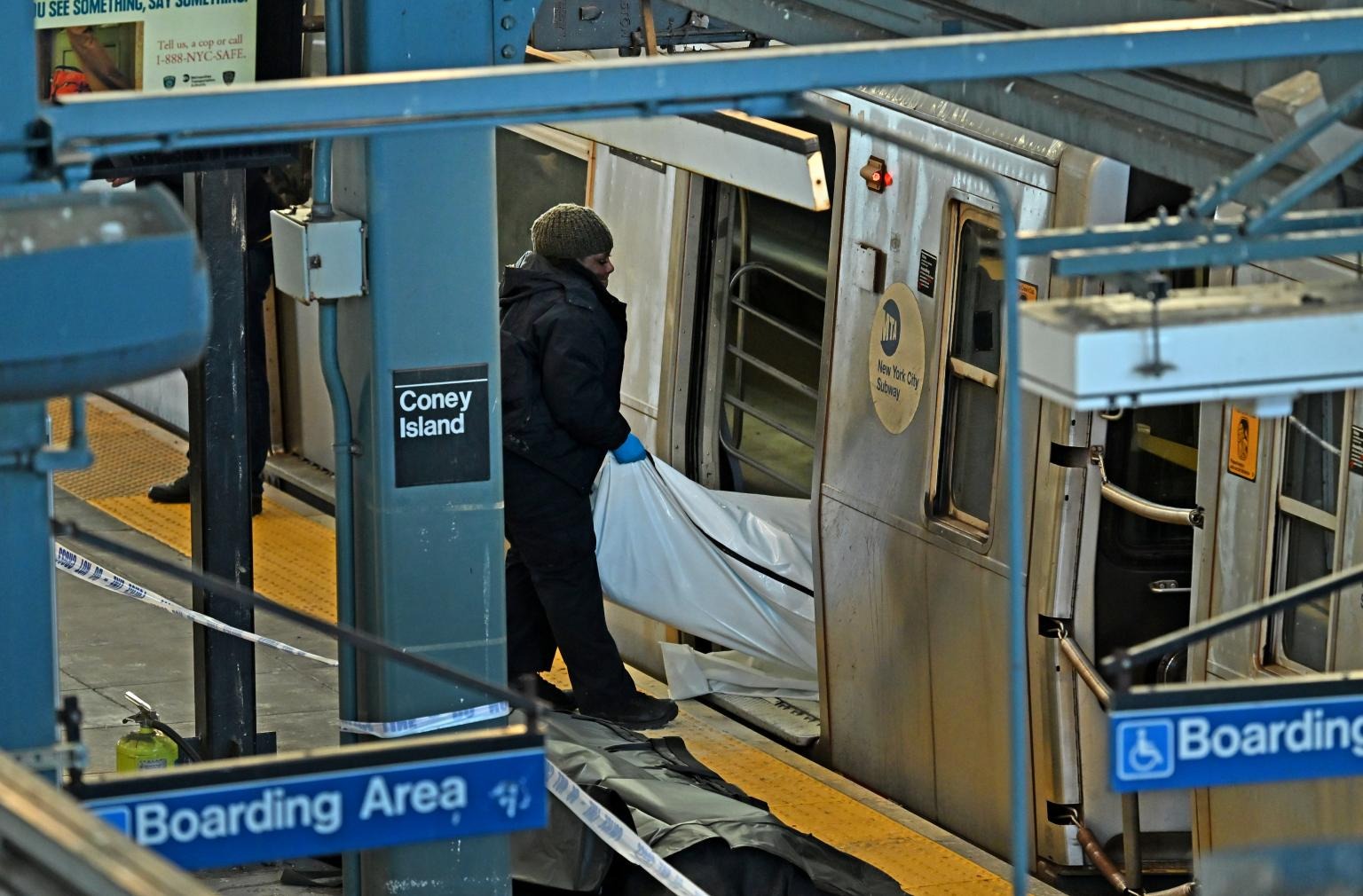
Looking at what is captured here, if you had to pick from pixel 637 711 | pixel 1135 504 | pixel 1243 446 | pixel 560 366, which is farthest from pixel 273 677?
pixel 1243 446

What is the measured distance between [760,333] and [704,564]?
37.2 inches

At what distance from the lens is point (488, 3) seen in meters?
5.61

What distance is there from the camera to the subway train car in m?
6.21

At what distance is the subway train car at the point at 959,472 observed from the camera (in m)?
6.21

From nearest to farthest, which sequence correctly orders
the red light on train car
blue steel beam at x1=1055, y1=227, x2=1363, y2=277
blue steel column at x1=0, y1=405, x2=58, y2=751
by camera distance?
blue steel beam at x1=1055, y1=227, x2=1363, y2=277
blue steel column at x1=0, y1=405, x2=58, y2=751
the red light on train car

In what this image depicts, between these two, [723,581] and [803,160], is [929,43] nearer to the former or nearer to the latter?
[803,160]

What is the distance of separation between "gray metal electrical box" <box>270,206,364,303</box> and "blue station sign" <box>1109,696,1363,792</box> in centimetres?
237

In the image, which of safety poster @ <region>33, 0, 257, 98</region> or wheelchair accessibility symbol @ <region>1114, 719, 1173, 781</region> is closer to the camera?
wheelchair accessibility symbol @ <region>1114, 719, 1173, 781</region>

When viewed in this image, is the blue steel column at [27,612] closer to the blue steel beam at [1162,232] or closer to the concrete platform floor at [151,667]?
the blue steel beam at [1162,232]

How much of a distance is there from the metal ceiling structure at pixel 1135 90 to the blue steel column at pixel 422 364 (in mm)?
993

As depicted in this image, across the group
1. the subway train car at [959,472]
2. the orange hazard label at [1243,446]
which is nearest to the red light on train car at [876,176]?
the subway train car at [959,472]

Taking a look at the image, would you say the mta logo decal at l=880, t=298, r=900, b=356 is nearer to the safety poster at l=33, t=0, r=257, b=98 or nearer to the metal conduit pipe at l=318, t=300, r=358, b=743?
the metal conduit pipe at l=318, t=300, r=358, b=743

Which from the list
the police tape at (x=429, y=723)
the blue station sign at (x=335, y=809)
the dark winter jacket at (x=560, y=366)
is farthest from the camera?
the dark winter jacket at (x=560, y=366)

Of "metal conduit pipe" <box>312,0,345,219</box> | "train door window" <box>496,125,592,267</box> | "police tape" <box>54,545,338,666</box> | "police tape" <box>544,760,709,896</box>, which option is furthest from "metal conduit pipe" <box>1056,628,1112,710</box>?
"train door window" <box>496,125,592,267</box>
